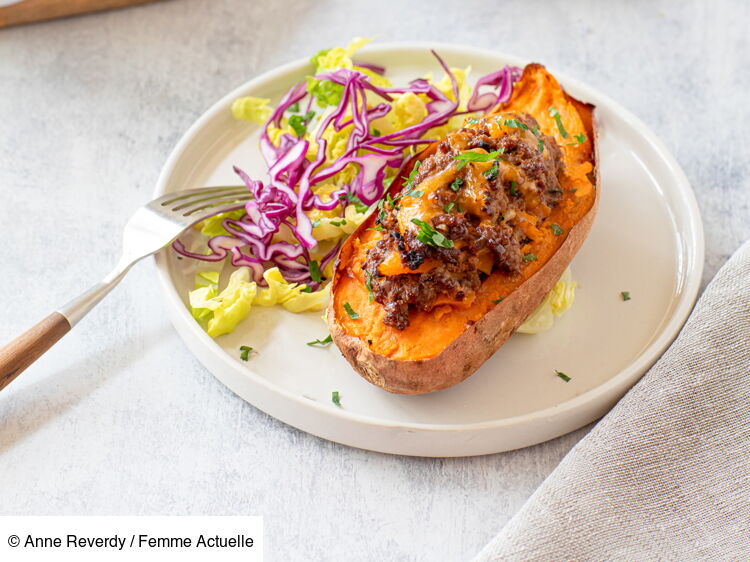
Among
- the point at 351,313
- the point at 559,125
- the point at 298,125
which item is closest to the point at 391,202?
the point at 351,313

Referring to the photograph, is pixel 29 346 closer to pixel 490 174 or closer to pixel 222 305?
pixel 222 305

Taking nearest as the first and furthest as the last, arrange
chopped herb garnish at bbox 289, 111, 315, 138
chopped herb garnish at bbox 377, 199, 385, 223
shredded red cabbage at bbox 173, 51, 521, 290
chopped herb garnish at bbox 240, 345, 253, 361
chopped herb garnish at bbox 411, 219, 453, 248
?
chopped herb garnish at bbox 411, 219, 453, 248
chopped herb garnish at bbox 377, 199, 385, 223
chopped herb garnish at bbox 240, 345, 253, 361
shredded red cabbage at bbox 173, 51, 521, 290
chopped herb garnish at bbox 289, 111, 315, 138

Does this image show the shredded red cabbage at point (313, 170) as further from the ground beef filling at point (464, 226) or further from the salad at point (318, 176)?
the ground beef filling at point (464, 226)

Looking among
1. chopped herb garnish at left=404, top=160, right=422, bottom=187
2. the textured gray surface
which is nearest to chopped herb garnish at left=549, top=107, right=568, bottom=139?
chopped herb garnish at left=404, top=160, right=422, bottom=187

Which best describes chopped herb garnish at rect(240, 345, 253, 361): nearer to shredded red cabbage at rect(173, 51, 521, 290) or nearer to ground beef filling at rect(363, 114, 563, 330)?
shredded red cabbage at rect(173, 51, 521, 290)

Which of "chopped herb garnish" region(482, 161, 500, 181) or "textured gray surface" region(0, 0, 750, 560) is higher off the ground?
"chopped herb garnish" region(482, 161, 500, 181)
